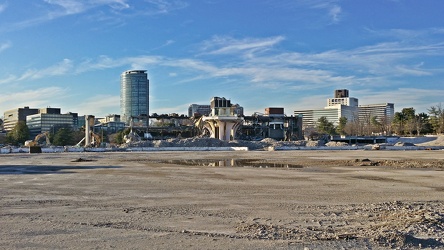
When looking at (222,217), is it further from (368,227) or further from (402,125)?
(402,125)

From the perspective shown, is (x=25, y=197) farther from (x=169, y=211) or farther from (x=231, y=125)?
(x=231, y=125)

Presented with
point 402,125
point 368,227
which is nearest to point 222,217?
point 368,227

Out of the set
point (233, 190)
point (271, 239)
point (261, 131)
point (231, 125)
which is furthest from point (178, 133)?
point (271, 239)

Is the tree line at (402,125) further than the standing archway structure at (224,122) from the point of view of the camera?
Yes

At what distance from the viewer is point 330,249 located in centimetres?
810

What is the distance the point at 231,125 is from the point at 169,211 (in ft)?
328

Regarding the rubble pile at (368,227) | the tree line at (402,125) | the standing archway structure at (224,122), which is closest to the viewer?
the rubble pile at (368,227)

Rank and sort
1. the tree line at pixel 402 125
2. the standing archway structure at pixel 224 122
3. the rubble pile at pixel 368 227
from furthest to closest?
the tree line at pixel 402 125
the standing archway structure at pixel 224 122
the rubble pile at pixel 368 227

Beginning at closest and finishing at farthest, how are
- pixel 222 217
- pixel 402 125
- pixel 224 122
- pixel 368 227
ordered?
pixel 368 227, pixel 222 217, pixel 224 122, pixel 402 125

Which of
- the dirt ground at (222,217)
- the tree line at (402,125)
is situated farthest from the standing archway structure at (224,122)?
the dirt ground at (222,217)

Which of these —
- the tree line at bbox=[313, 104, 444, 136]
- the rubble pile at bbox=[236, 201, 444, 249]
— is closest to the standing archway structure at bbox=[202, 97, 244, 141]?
the tree line at bbox=[313, 104, 444, 136]

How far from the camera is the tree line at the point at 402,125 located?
14300 cm

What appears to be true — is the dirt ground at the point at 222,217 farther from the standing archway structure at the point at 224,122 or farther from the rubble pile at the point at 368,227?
the standing archway structure at the point at 224,122

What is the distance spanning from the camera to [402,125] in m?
154
